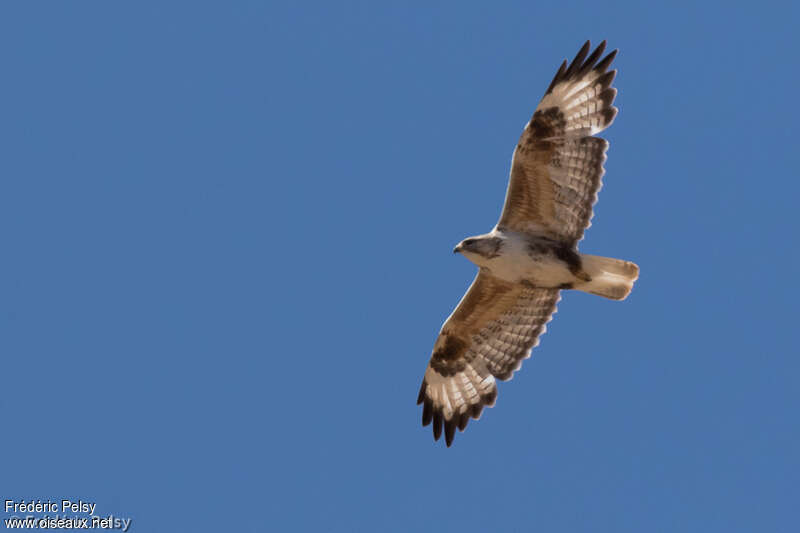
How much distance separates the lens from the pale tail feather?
981cm

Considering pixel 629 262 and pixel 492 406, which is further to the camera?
pixel 492 406

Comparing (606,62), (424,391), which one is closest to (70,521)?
(424,391)

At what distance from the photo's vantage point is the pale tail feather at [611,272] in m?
9.81

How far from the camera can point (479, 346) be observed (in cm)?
1082

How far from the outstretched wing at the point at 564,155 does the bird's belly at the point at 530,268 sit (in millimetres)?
267

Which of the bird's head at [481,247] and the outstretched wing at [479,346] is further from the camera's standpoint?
the outstretched wing at [479,346]

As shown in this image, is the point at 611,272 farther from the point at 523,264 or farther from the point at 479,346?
the point at 479,346

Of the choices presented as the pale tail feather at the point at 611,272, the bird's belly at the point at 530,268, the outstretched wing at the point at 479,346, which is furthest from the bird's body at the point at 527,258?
the outstretched wing at the point at 479,346

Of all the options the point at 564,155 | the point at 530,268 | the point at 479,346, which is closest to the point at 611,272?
the point at 530,268

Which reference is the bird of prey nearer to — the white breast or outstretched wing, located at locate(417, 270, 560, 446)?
the white breast

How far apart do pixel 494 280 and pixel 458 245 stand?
0.71 m

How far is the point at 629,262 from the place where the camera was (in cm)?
982

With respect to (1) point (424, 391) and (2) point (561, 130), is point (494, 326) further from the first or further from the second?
(2) point (561, 130)

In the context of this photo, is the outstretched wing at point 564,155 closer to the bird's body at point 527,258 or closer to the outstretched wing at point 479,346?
the bird's body at point 527,258
